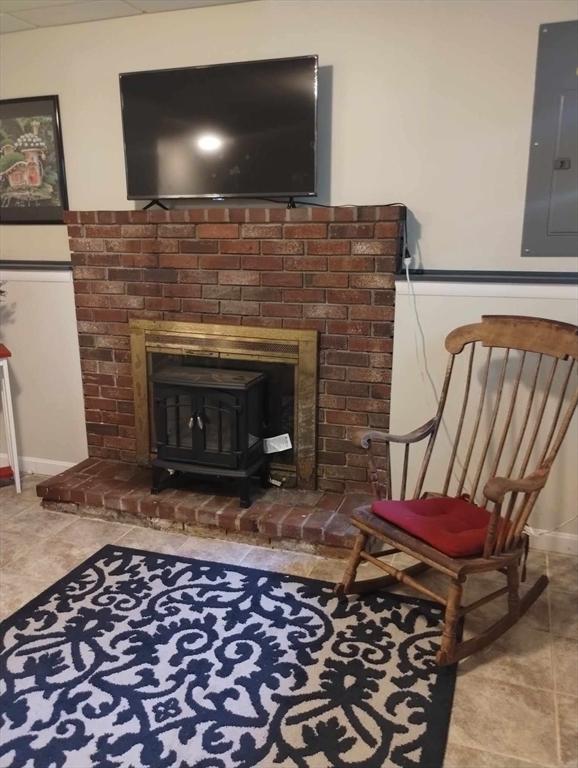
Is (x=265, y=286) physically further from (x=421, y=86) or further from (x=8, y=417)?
(x=8, y=417)

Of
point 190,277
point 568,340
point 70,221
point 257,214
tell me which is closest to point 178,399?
point 190,277

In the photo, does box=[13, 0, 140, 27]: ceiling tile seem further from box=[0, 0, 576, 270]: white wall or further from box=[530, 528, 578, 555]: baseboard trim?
box=[530, 528, 578, 555]: baseboard trim

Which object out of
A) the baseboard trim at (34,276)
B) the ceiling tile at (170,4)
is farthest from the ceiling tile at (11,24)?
the baseboard trim at (34,276)

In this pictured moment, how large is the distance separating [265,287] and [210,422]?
0.67 m

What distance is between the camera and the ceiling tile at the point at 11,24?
9.50 ft

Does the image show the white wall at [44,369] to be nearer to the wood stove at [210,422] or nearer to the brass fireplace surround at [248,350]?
the brass fireplace surround at [248,350]

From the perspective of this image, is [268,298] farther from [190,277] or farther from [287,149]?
[287,149]

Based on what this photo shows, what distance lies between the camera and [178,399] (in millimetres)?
2721

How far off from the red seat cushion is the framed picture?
2356mm

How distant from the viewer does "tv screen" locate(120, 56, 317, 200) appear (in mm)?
2557

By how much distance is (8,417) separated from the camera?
3072 millimetres

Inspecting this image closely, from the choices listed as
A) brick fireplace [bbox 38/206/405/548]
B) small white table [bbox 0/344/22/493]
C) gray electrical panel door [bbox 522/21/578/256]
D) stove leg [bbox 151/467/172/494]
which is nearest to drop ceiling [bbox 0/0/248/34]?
brick fireplace [bbox 38/206/405/548]

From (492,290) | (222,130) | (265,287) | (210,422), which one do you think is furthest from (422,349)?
(222,130)

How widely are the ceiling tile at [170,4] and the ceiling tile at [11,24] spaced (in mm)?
658
